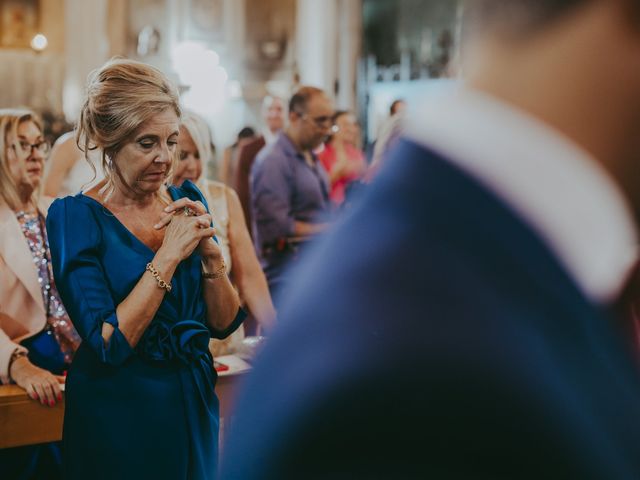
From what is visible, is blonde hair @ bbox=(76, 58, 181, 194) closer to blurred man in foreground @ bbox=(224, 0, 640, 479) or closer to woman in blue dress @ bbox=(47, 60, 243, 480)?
woman in blue dress @ bbox=(47, 60, 243, 480)

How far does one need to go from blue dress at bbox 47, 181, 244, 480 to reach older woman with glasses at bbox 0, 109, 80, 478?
668mm

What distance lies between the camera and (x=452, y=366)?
353 millimetres

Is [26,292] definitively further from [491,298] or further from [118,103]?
[491,298]

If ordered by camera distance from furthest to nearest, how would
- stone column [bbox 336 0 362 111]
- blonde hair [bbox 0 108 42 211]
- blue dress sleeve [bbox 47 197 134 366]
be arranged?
stone column [bbox 336 0 362 111], blonde hair [bbox 0 108 42 211], blue dress sleeve [bbox 47 197 134 366]

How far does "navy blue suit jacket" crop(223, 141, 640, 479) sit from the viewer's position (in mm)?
353

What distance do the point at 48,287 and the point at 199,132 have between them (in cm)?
92

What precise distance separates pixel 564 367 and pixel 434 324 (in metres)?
0.07

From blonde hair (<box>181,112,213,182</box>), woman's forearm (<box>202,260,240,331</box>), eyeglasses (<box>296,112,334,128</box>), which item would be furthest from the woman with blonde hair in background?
eyeglasses (<box>296,112,334,128</box>)

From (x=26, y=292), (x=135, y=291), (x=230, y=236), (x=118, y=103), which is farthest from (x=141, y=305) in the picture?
(x=230, y=236)

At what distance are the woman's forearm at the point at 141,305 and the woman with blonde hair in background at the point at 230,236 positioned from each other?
1.03m

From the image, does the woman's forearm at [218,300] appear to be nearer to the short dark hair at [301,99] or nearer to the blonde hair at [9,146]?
the blonde hair at [9,146]

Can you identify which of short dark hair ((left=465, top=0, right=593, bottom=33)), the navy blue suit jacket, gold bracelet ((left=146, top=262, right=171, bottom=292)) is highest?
short dark hair ((left=465, top=0, right=593, bottom=33))

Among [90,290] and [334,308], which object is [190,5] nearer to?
[90,290]

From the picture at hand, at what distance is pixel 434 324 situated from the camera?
357 millimetres
